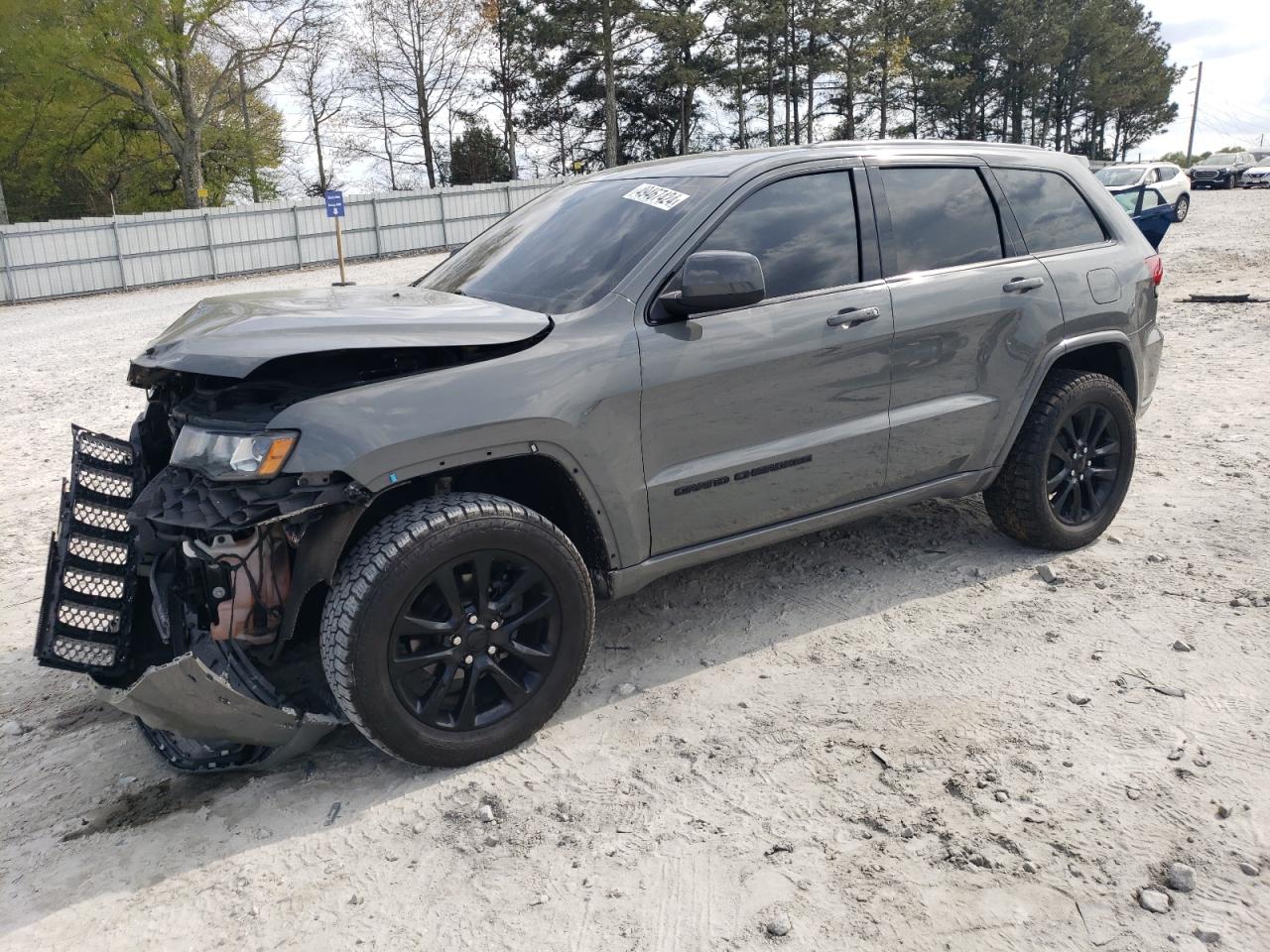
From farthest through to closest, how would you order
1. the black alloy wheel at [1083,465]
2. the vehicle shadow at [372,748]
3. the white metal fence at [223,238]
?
1. the white metal fence at [223,238]
2. the black alloy wheel at [1083,465]
3. the vehicle shadow at [372,748]

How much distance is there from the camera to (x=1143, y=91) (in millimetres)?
66125

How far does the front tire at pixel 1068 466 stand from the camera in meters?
4.55

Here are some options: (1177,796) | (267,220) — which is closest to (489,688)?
(1177,796)

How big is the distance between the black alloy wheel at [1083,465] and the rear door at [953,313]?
0.42 meters

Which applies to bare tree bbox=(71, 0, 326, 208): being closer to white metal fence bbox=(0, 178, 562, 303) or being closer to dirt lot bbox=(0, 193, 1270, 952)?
white metal fence bbox=(0, 178, 562, 303)

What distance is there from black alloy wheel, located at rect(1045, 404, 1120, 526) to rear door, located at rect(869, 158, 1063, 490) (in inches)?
16.4

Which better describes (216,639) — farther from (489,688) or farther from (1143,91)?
(1143,91)

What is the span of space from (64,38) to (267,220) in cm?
1205

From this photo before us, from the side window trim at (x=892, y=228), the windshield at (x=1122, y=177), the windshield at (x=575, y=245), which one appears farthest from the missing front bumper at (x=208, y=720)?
the windshield at (x=1122, y=177)

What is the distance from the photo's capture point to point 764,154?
399 centimetres

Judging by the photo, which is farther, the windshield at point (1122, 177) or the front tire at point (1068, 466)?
the windshield at point (1122, 177)

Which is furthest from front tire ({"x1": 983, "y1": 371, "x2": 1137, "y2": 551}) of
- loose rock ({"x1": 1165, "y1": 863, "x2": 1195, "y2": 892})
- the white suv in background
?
the white suv in background

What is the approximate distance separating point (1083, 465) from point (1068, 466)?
0.37ft

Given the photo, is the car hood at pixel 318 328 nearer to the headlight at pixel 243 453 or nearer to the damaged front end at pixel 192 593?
the headlight at pixel 243 453
